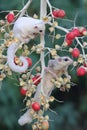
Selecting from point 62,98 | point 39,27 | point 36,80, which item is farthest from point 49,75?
point 62,98

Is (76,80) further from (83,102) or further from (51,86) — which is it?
(51,86)

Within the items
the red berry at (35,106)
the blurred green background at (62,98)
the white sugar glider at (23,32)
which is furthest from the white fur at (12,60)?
the blurred green background at (62,98)

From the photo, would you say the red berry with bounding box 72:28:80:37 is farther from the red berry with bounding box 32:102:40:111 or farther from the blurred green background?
the blurred green background

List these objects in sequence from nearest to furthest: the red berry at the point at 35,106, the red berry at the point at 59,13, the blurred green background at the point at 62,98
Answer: the red berry at the point at 35,106 → the red berry at the point at 59,13 → the blurred green background at the point at 62,98

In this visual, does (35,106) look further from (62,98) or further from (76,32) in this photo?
(62,98)

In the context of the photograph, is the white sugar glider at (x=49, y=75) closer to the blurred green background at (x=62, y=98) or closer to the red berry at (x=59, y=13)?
the red berry at (x=59, y=13)

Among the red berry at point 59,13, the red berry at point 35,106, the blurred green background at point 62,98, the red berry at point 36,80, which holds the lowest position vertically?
the blurred green background at point 62,98

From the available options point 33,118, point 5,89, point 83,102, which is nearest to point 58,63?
point 33,118

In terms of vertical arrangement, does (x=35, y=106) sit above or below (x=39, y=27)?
below
